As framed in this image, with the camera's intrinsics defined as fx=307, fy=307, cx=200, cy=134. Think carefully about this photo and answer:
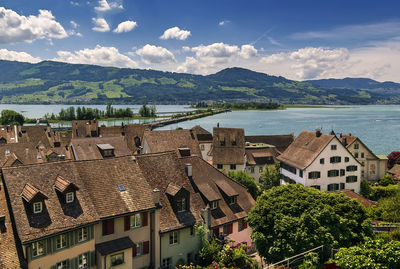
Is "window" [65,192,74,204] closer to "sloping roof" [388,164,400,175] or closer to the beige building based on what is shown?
the beige building

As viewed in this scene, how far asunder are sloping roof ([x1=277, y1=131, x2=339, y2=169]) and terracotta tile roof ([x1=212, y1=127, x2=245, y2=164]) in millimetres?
9924

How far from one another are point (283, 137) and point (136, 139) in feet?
162

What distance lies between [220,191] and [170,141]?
2750cm

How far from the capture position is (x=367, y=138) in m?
154

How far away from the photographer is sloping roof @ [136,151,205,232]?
28.9 m

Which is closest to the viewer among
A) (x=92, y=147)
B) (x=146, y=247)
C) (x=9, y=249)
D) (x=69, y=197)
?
(x=9, y=249)

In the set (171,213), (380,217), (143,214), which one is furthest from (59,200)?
(380,217)

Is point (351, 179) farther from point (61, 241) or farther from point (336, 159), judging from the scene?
point (61, 241)

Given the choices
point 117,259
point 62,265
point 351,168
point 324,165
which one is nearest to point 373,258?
point 117,259

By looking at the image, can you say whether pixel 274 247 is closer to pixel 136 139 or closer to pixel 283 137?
pixel 136 139

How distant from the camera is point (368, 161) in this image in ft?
233

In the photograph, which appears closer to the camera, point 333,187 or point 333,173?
point 333,173

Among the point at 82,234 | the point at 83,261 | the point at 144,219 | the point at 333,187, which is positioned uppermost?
the point at 82,234

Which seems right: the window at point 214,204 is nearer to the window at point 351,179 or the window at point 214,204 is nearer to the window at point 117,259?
the window at point 117,259
